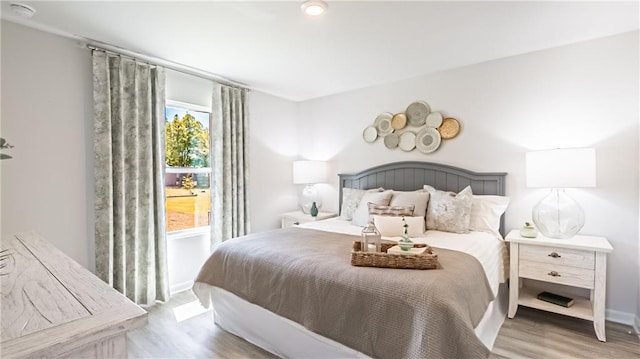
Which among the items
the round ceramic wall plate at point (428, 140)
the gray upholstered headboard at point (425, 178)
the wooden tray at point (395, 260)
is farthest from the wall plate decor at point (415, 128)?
the wooden tray at point (395, 260)

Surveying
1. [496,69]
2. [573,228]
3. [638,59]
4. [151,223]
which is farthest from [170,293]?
[638,59]

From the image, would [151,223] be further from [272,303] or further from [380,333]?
[380,333]

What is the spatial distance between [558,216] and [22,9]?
14.2ft

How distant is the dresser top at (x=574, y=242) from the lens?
7.32ft

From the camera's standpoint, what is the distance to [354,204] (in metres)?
3.50

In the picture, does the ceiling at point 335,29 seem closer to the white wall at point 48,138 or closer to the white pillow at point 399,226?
the white wall at point 48,138

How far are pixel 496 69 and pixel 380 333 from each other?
2.84 metres

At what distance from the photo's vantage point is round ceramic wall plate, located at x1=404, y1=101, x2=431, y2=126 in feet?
11.4

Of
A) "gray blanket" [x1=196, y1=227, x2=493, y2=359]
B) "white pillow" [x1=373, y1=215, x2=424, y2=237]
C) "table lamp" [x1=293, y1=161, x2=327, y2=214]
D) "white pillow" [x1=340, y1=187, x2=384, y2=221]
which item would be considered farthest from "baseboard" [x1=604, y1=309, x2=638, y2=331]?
"table lamp" [x1=293, y1=161, x2=327, y2=214]

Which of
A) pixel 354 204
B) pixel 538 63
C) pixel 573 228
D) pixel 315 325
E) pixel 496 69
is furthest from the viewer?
pixel 354 204

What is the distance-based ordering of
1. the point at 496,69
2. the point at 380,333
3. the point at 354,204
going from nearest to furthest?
the point at 380,333 < the point at 496,69 < the point at 354,204

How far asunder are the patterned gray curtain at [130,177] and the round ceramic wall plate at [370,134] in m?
2.37

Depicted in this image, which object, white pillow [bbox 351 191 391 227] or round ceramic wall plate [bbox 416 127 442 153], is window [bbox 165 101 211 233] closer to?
white pillow [bbox 351 191 391 227]

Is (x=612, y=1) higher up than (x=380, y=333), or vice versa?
(x=612, y=1)
